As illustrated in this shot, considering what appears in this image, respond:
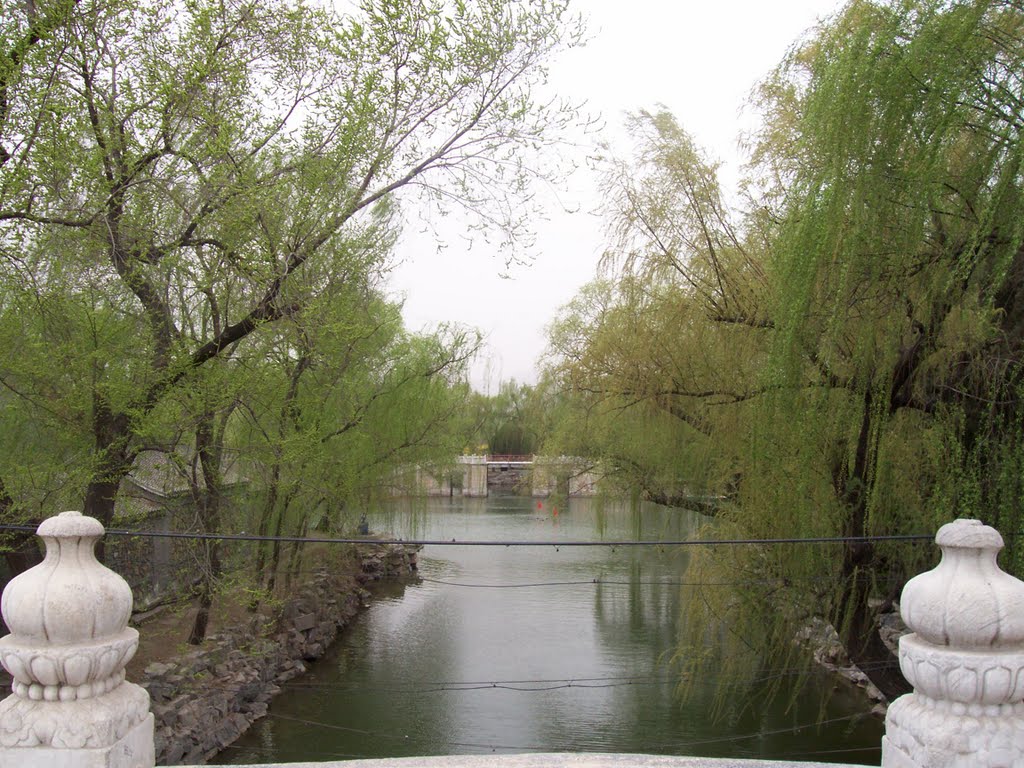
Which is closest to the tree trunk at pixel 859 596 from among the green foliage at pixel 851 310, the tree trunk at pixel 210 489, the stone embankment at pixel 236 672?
the green foliage at pixel 851 310

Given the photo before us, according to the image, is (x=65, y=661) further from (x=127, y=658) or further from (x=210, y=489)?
(x=210, y=489)

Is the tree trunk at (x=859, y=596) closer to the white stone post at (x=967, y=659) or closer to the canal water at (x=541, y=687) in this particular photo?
the canal water at (x=541, y=687)

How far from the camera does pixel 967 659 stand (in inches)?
78.7

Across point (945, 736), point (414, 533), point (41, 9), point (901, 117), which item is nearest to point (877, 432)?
point (901, 117)

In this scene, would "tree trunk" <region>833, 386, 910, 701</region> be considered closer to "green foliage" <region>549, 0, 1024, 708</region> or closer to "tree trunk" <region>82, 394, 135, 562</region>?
"green foliage" <region>549, 0, 1024, 708</region>

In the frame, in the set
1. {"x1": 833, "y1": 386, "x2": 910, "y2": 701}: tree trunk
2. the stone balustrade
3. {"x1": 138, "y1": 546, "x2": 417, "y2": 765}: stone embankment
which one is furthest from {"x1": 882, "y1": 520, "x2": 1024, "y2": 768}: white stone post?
{"x1": 138, "y1": 546, "x2": 417, "y2": 765}: stone embankment

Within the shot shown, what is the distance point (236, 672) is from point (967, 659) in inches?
346

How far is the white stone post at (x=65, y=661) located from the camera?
80.9 inches

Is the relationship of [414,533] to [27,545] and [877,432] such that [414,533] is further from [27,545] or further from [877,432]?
[877,432]

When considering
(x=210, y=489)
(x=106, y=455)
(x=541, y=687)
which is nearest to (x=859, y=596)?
(x=541, y=687)

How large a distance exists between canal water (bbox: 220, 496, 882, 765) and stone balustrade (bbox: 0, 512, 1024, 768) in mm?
3605

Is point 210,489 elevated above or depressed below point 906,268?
below

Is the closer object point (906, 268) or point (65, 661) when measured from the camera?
point (65, 661)

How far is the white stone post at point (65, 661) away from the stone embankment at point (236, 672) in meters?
5.77
